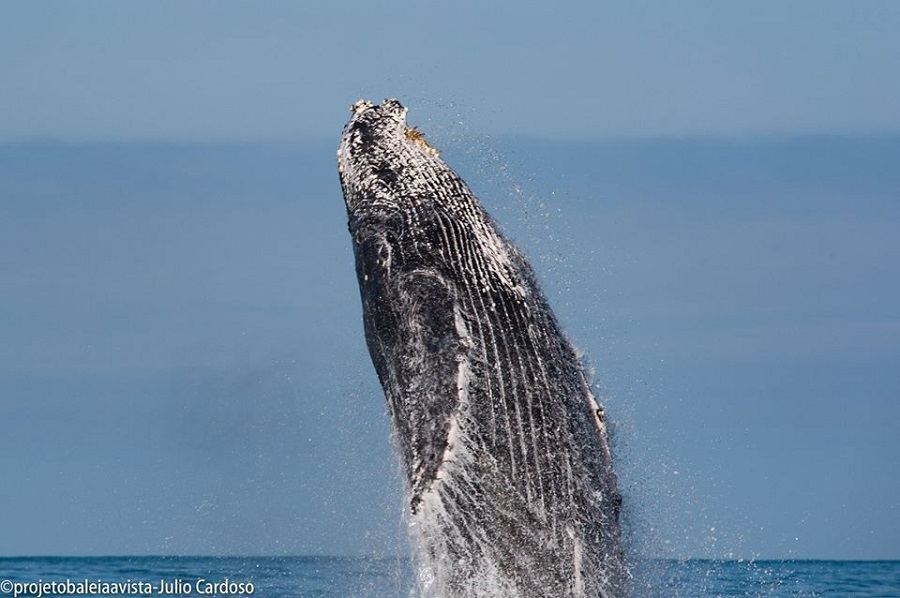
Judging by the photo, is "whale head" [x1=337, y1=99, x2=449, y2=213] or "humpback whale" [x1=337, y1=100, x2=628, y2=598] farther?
"whale head" [x1=337, y1=99, x2=449, y2=213]

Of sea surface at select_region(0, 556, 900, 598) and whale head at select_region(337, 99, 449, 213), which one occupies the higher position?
whale head at select_region(337, 99, 449, 213)

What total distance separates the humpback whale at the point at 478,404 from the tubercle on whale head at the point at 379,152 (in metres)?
0.06

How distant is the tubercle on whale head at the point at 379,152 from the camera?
8977 millimetres

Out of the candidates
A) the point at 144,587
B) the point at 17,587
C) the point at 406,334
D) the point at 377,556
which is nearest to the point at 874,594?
the point at 144,587

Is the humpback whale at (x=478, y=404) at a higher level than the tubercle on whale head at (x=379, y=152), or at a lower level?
Result: lower

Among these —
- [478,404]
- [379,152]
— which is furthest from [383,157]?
[478,404]

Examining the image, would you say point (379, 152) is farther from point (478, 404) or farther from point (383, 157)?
point (478, 404)

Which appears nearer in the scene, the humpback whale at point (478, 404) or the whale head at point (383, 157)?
the humpback whale at point (478, 404)

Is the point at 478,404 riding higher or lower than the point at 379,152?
lower

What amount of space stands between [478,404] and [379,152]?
262cm

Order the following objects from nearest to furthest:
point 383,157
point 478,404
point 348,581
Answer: point 478,404
point 383,157
point 348,581

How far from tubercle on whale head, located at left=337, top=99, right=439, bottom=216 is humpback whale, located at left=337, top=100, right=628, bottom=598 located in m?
0.06

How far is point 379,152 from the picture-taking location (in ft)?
30.3

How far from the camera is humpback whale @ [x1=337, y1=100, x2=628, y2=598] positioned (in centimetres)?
673
